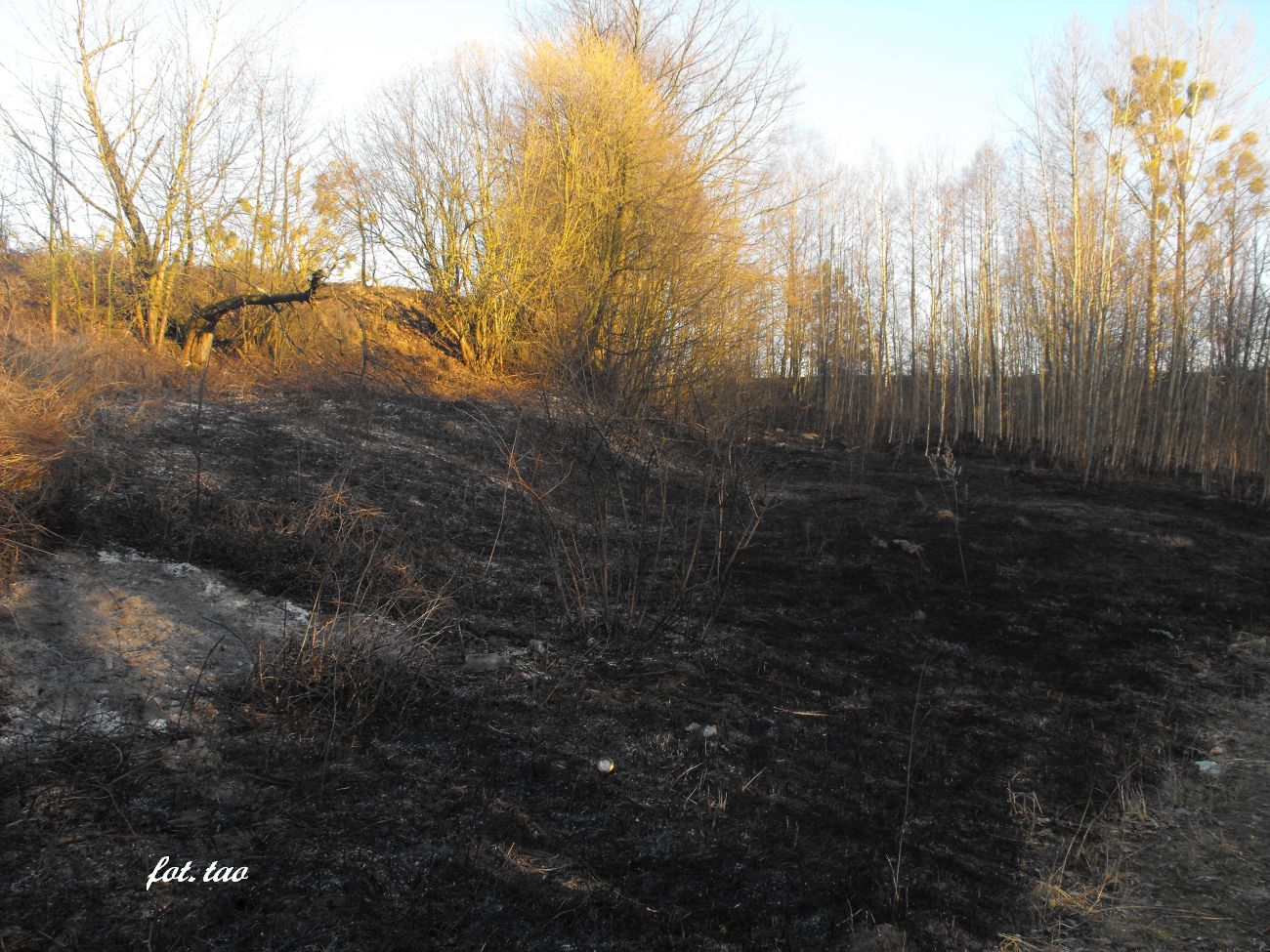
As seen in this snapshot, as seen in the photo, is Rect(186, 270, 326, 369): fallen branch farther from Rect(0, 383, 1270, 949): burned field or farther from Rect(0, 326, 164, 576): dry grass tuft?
Rect(0, 383, 1270, 949): burned field

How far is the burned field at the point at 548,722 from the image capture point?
2502mm

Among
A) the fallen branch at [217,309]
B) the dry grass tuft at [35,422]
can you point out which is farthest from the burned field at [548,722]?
the fallen branch at [217,309]

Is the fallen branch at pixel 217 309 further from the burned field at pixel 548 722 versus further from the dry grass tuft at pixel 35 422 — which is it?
the burned field at pixel 548 722

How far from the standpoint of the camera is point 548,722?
3.75 m

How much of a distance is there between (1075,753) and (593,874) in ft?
8.28

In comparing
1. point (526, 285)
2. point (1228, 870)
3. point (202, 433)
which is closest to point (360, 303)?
point (526, 285)

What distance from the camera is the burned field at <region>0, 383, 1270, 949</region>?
8.21 feet

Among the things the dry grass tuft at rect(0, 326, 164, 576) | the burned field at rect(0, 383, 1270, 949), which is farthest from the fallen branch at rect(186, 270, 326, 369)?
Answer: the burned field at rect(0, 383, 1270, 949)

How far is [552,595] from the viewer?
552cm

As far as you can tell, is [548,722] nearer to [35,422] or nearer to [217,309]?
[35,422]

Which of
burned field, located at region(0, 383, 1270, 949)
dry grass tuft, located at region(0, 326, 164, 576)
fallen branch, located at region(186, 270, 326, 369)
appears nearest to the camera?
burned field, located at region(0, 383, 1270, 949)

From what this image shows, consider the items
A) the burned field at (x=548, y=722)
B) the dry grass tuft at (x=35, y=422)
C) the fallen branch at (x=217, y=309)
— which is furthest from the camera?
the fallen branch at (x=217, y=309)

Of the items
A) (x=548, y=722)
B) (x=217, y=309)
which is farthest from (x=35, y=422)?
(x=217, y=309)

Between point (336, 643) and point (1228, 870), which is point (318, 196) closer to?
point (336, 643)
